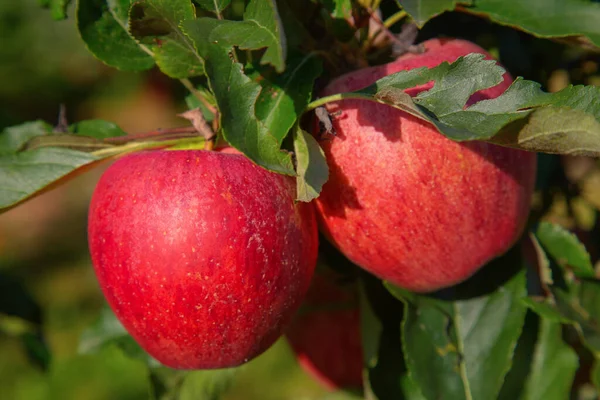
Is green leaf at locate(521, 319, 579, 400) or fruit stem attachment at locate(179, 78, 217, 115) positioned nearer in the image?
fruit stem attachment at locate(179, 78, 217, 115)

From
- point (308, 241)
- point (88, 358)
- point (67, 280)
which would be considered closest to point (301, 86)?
point (308, 241)

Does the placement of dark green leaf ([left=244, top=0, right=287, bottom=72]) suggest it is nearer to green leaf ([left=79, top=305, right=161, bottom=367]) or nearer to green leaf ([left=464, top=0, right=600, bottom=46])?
green leaf ([left=464, top=0, right=600, bottom=46])

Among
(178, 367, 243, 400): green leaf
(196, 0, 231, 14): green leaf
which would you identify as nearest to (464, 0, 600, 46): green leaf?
(196, 0, 231, 14): green leaf

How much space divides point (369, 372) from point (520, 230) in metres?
0.35

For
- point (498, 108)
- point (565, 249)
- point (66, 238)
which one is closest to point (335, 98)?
point (498, 108)

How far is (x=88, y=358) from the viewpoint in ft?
11.2

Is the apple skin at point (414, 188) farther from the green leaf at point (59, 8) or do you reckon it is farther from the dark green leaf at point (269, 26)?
the green leaf at point (59, 8)

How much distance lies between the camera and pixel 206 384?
49.1 inches

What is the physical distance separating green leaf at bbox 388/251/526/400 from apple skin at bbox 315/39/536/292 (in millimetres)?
116

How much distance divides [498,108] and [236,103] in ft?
0.91

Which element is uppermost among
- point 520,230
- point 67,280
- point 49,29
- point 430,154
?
point 430,154

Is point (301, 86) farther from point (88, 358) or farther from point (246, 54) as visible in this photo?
point (88, 358)

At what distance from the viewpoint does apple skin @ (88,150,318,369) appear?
82cm

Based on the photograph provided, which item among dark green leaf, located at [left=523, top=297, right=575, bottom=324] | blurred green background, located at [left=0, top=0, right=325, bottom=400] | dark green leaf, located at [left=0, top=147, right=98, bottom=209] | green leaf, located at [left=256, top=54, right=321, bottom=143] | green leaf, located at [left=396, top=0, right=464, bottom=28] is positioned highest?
green leaf, located at [left=396, top=0, right=464, bottom=28]
